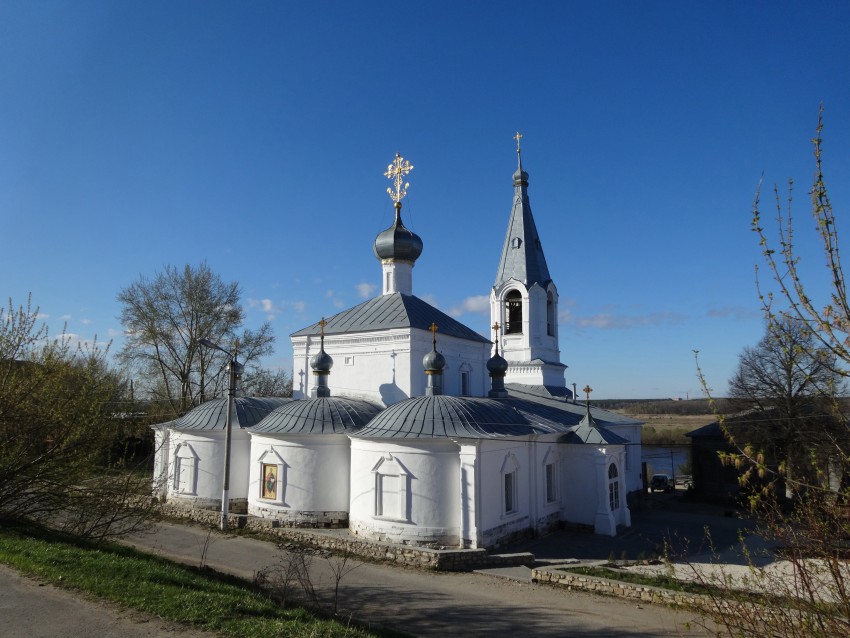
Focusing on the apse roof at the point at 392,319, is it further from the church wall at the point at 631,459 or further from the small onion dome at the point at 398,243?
the church wall at the point at 631,459

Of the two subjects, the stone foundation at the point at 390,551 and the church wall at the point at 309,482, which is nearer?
the stone foundation at the point at 390,551

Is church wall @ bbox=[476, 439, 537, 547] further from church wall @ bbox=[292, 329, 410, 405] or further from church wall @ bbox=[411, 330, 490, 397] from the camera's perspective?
church wall @ bbox=[292, 329, 410, 405]

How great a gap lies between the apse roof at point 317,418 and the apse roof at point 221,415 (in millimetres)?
1344

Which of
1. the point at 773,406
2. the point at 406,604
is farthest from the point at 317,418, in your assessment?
the point at 773,406

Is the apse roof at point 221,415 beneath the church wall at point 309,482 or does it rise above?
above

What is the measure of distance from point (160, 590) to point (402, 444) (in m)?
6.32

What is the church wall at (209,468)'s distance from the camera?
15.5 meters

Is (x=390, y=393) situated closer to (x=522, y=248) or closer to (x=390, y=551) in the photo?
(x=390, y=551)

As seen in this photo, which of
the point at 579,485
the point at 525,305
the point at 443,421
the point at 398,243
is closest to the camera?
the point at 443,421

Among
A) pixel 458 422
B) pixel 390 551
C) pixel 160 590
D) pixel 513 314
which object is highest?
pixel 513 314

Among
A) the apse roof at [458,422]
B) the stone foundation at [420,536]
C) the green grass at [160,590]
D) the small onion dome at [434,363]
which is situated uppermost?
the small onion dome at [434,363]

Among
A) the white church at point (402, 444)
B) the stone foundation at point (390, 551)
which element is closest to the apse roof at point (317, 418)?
the white church at point (402, 444)

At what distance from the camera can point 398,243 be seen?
18438 mm

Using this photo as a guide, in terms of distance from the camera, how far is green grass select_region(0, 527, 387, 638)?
5.89 metres
